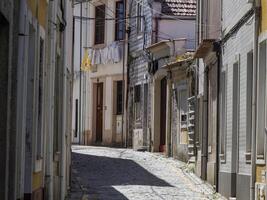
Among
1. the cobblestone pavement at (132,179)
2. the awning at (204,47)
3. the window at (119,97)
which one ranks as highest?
the awning at (204,47)

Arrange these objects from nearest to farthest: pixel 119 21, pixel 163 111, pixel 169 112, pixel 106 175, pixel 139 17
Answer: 1. pixel 106 175
2. pixel 169 112
3. pixel 163 111
4. pixel 139 17
5. pixel 119 21

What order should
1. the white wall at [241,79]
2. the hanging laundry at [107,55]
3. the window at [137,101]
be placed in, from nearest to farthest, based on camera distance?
the white wall at [241,79], the window at [137,101], the hanging laundry at [107,55]

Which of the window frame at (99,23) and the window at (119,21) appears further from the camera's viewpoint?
the window frame at (99,23)

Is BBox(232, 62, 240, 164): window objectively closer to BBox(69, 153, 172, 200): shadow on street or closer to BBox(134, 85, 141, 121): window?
Answer: BBox(69, 153, 172, 200): shadow on street

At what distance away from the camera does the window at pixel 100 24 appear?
35.9m

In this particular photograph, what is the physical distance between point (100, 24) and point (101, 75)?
235cm

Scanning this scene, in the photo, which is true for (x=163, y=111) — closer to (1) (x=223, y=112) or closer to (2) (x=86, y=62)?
(2) (x=86, y=62)

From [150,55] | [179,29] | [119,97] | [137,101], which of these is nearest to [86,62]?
[119,97]

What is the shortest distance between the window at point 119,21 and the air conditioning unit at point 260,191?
72.4ft

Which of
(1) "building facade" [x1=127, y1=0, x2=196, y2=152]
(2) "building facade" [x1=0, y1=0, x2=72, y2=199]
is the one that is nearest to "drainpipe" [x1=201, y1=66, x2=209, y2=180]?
(1) "building facade" [x1=127, y1=0, x2=196, y2=152]

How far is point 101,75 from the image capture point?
3597 centimetres

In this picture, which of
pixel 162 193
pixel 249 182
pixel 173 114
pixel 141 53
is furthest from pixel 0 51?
pixel 141 53

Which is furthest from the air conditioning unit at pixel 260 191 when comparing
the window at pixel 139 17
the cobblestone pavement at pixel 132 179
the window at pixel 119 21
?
the window at pixel 119 21

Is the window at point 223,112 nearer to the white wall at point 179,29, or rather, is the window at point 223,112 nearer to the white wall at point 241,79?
the white wall at point 241,79
